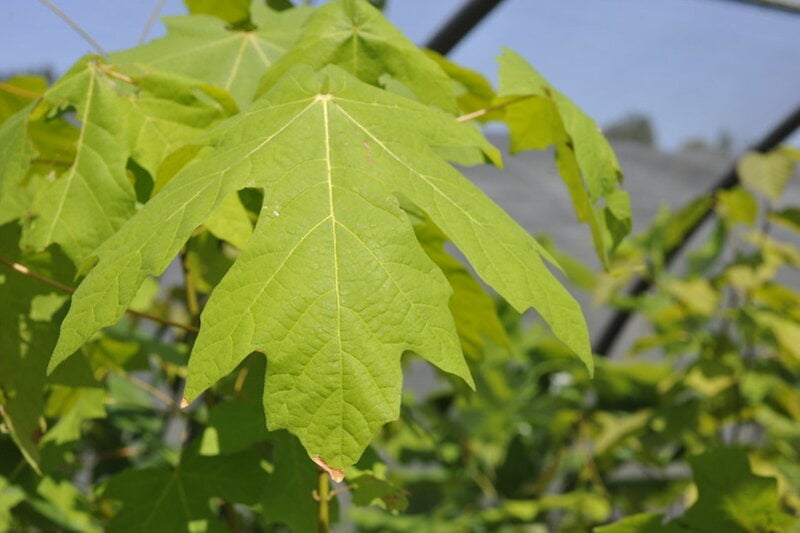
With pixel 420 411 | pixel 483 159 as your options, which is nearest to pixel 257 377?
pixel 483 159

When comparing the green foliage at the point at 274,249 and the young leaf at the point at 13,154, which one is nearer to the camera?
the green foliage at the point at 274,249

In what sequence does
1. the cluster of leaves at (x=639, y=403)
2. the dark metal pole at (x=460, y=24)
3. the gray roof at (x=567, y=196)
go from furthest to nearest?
the gray roof at (x=567, y=196) → the cluster of leaves at (x=639, y=403) → the dark metal pole at (x=460, y=24)

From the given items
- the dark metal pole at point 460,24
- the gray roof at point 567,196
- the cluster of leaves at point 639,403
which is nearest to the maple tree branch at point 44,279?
the cluster of leaves at point 639,403

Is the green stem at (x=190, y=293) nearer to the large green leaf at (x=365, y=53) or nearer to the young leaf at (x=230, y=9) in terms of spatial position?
the large green leaf at (x=365, y=53)

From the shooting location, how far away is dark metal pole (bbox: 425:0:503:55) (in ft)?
7.34

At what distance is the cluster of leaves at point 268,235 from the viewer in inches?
27.5

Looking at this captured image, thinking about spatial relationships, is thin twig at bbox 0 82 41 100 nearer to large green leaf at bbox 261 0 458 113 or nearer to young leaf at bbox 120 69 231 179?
young leaf at bbox 120 69 231 179

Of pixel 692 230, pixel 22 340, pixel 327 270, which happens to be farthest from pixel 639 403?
pixel 327 270

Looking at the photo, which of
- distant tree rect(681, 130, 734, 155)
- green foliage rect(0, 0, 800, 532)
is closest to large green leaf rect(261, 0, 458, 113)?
green foliage rect(0, 0, 800, 532)

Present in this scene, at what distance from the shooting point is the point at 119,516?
1077 mm

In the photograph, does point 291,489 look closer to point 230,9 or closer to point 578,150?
point 578,150

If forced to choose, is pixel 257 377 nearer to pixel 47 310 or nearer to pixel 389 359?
pixel 47 310

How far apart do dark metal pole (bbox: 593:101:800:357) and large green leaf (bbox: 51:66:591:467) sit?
93.7 inches

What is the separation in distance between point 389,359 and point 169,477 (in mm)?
527
